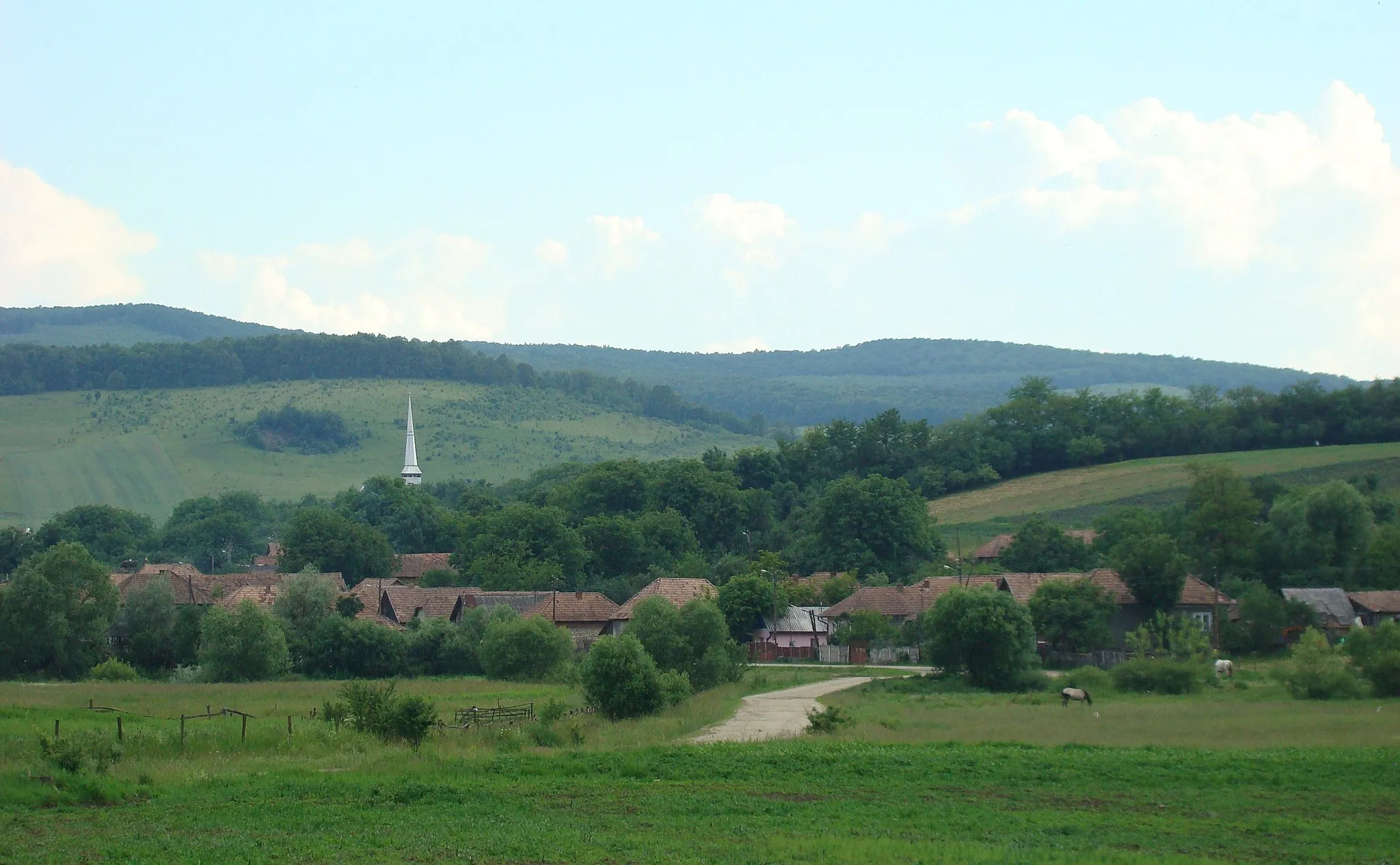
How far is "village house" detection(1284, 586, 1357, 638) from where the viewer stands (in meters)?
66.9

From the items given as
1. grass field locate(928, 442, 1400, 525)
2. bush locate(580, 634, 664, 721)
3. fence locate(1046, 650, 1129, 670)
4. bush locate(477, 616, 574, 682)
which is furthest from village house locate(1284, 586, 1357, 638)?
bush locate(580, 634, 664, 721)

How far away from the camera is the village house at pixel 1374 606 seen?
225 feet

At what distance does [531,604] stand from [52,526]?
57.7 meters

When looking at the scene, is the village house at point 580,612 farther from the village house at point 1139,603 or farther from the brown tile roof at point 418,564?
the brown tile roof at point 418,564

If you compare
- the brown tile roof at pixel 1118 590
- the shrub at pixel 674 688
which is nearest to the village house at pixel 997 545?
the brown tile roof at pixel 1118 590

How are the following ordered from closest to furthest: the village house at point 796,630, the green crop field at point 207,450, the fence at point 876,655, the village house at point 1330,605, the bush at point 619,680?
1. the bush at point 619,680
2. the village house at point 1330,605
3. the fence at point 876,655
4. the village house at point 796,630
5. the green crop field at point 207,450

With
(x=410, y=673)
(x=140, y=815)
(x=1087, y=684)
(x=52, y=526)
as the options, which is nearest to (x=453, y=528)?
(x=52, y=526)

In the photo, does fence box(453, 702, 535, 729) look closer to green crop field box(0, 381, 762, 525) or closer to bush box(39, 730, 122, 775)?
bush box(39, 730, 122, 775)

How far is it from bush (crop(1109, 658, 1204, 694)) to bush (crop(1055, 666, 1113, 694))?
0.50 metres

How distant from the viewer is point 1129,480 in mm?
111750

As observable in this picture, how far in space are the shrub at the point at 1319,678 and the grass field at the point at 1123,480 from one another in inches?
2335

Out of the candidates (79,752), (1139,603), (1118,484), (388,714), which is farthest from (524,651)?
(1118,484)

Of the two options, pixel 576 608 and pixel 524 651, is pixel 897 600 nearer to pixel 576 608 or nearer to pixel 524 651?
pixel 576 608

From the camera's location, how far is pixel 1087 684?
5259 centimetres
